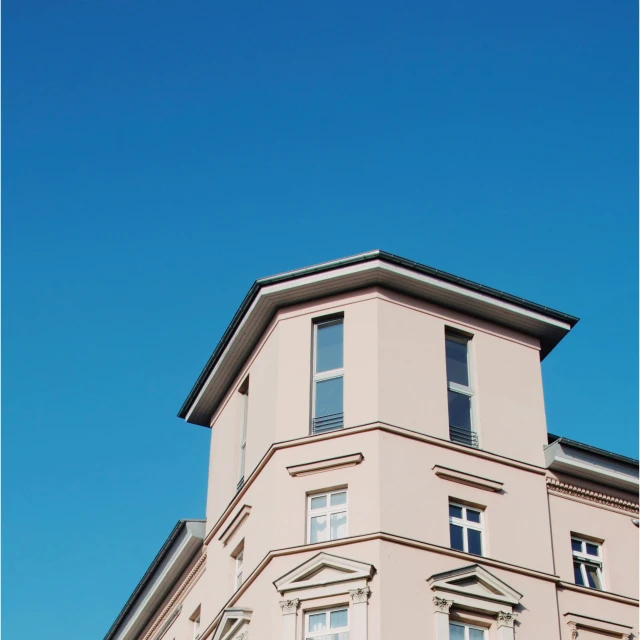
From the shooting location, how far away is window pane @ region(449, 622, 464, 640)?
2870 centimetres

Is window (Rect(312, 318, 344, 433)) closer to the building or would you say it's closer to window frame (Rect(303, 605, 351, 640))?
the building

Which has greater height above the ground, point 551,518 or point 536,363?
point 536,363

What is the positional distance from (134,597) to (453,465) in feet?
57.5

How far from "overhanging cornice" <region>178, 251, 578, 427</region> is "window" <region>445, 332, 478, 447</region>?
41.0 inches

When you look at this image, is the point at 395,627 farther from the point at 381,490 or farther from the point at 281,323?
the point at 281,323

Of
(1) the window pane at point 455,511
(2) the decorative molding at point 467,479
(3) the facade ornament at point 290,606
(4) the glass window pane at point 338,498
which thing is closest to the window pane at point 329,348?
(4) the glass window pane at point 338,498

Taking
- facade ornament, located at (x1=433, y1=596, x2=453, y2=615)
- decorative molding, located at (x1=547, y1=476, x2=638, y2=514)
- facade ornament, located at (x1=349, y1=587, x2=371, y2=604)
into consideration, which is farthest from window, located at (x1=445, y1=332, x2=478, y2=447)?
facade ornament, located at (x1=349, y1=587, x2=371, y2=604)

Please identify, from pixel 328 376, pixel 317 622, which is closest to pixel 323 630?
pixel 317 622

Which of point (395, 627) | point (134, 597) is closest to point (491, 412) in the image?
point (395, 627)

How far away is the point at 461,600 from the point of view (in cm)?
2908

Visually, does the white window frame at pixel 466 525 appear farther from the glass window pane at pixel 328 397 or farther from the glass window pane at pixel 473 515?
the glass window pane at pixel 328 397

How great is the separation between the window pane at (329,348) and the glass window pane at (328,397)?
435 millimetres

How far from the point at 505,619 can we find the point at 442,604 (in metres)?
1.76

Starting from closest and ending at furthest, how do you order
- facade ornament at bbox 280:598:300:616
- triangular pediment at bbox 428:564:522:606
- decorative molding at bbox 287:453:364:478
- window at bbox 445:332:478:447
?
facade ornament at bbox 280:598:300:616
triangular pediment at bbox 428:564:522:606
decorative molding at bbox 287:453:364:478
window at bbox 445:332:478:447
